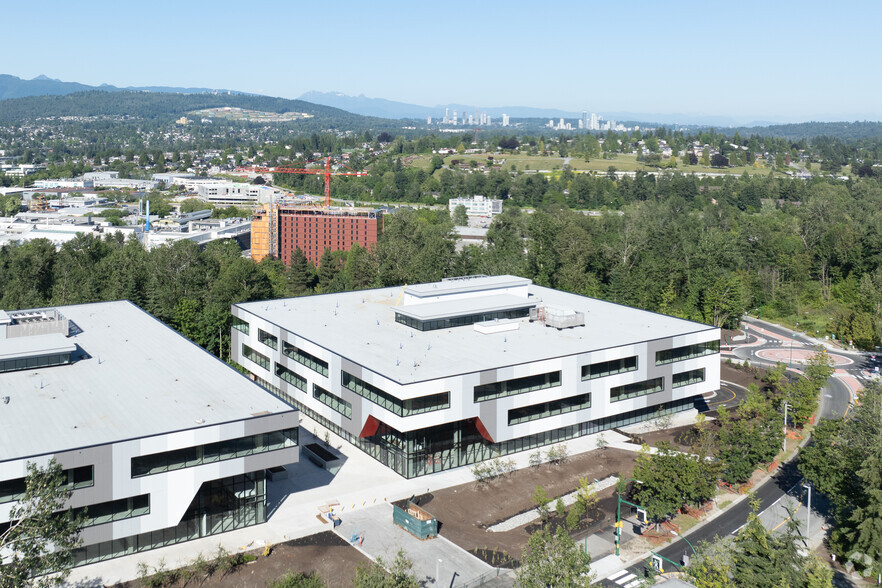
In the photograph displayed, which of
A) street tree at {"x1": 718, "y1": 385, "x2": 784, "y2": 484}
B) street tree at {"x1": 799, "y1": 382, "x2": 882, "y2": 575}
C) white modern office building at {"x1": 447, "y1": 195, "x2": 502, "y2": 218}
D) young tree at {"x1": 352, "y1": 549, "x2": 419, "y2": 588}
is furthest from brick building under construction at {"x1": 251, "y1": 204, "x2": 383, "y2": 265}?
young tree at {"x1": 352, "y1": 549, "x2": 419, "y2": 588}

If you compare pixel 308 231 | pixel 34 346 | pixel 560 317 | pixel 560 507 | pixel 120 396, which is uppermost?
pixel 560 317

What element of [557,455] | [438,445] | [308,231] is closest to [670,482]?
[557,455]

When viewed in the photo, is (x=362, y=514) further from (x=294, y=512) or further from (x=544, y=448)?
(x=544, y=448)

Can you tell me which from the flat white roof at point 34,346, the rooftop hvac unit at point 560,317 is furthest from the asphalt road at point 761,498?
the flat white roof at point 34,346

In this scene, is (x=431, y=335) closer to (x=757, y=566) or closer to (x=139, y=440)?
(x=139, y=440)

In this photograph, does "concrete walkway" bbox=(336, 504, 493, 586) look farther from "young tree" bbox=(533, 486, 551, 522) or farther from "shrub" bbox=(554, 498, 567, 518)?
"shrub" bbox=(554, 498, 567, 518)

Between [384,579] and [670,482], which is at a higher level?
[384,579]

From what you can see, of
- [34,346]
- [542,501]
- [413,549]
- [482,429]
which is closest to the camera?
[413,549]

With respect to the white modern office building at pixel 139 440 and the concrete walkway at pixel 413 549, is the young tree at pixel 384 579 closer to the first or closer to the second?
the concrete walkway at pixel 413 549
